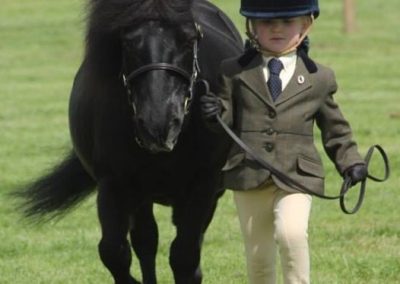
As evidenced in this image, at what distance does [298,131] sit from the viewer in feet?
19.5

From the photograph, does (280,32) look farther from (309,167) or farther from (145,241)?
(145,241)

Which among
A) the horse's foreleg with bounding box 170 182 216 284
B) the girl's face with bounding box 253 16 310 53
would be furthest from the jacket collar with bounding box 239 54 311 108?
the horse's foreleg with bounding box 170 182 216 284

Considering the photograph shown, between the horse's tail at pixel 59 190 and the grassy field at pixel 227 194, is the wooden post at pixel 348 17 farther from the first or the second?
the horse's tail at pixel 59 190

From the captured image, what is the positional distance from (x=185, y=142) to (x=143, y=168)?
0.24 meters

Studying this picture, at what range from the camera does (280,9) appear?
5.85 m

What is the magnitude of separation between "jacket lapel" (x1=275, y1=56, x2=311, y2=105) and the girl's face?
0.13 metres

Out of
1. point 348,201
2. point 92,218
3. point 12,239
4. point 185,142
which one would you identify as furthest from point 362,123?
point 185,142

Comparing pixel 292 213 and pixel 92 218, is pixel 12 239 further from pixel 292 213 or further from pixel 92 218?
pixel 292 213

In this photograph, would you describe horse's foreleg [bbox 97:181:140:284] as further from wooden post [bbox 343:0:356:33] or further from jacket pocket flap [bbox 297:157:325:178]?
wooden post [bbox 343:0:356:33]

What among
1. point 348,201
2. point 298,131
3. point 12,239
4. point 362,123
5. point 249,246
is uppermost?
point 298,131

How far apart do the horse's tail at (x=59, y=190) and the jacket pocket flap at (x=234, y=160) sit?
7.18ft

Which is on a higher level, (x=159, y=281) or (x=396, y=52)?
(x=159, y=281)

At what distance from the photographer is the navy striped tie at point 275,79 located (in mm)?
5957

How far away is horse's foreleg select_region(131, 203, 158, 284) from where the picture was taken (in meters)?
7.63
